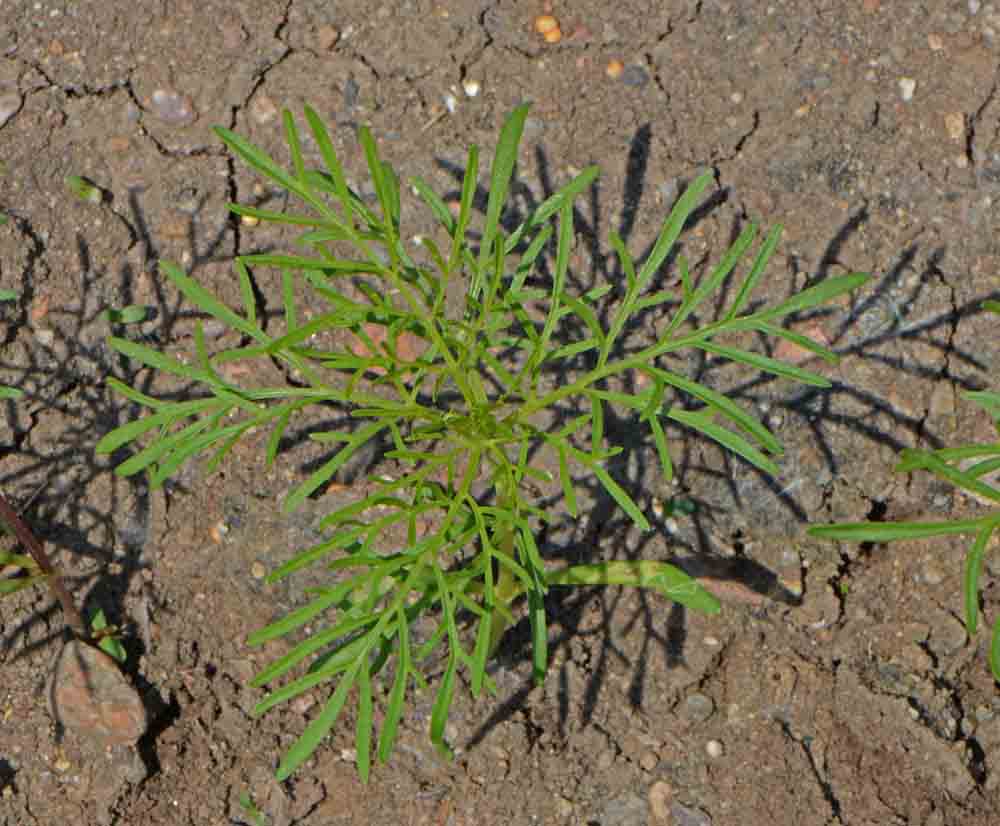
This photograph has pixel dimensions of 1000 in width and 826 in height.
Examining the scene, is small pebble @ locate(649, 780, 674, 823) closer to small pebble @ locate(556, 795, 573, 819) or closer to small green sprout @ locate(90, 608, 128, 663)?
small pebble @ locate(556, 795, 573, 819)

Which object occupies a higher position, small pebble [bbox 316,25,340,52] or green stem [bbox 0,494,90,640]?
small pebble [bbox 316,25,340,52]

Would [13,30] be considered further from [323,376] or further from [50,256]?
[323,376]

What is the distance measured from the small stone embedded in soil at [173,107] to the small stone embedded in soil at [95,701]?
1269mm

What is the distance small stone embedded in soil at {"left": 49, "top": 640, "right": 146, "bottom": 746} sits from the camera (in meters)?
2.74

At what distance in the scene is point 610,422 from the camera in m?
2.84

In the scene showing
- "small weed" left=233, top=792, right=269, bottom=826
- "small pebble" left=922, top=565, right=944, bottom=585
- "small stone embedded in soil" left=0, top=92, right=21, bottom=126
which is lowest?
"small pebble" left=922, top=565, right=944, bottom=585

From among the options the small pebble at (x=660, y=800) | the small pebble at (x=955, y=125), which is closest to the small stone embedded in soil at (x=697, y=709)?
the small pebble at (x=660, y=800)

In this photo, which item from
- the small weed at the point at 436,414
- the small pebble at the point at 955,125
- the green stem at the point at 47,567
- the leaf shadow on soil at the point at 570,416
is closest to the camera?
the small weed at the point at 436,414

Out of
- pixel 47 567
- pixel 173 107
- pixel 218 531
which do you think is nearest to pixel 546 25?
pixel 173 107

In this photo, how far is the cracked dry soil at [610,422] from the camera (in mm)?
2732

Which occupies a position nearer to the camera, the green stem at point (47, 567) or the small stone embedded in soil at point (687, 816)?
the green stem at point (47, 567)

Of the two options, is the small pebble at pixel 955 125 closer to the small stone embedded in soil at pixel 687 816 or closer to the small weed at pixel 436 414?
the small weed at pixel 436 414

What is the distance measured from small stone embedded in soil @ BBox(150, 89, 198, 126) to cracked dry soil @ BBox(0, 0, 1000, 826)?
0.07ft

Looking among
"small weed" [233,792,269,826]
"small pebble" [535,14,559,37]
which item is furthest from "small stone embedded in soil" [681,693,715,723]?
"small pebble" [535,14,559,37]
